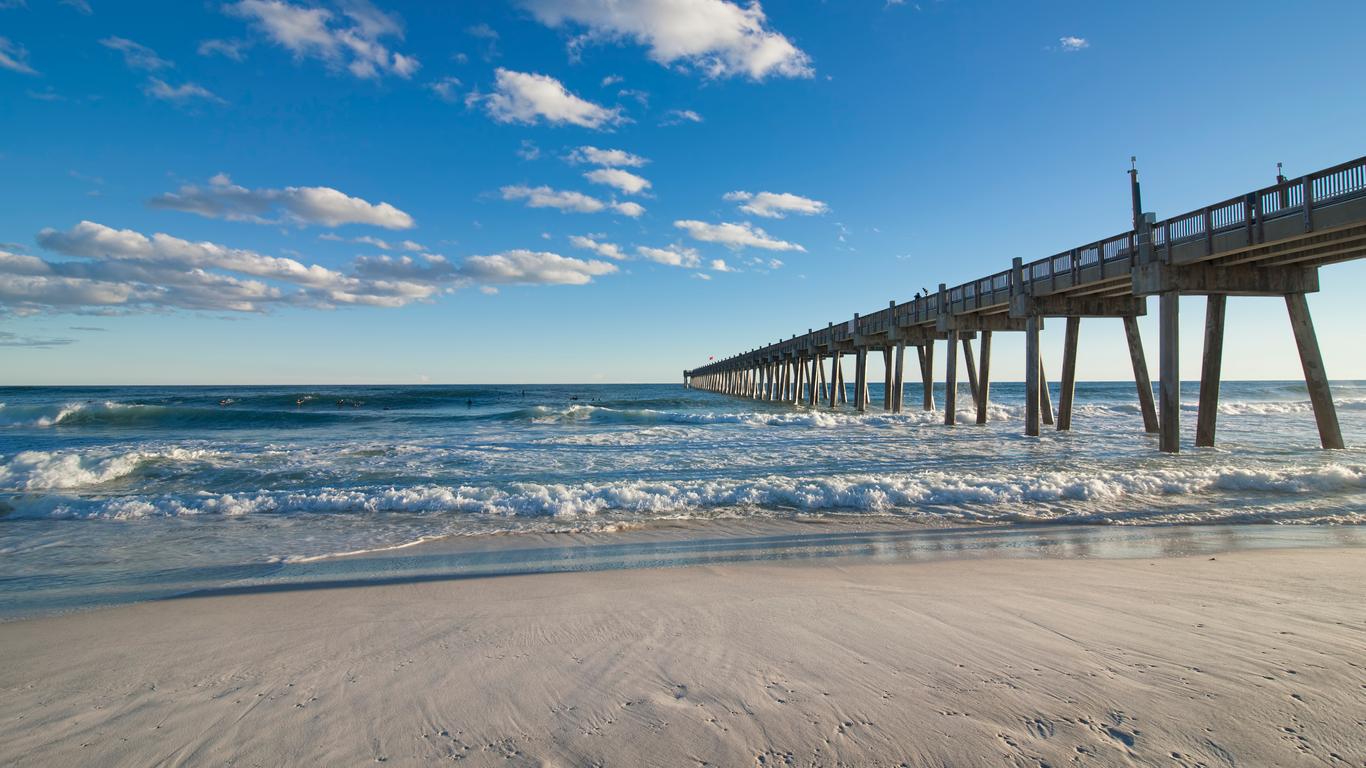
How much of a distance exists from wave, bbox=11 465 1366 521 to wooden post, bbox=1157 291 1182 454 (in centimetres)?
391

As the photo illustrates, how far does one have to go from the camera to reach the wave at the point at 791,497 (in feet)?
31.7

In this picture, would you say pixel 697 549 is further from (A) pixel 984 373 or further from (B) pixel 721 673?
(A) pixel 984 373

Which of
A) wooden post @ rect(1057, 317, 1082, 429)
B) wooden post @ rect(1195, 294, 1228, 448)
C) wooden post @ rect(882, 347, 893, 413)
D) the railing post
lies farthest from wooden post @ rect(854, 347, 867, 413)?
the railing post

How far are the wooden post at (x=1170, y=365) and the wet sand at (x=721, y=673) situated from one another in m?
11.4

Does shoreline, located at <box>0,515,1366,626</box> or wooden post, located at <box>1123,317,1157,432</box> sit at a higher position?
wooden post, located at <box>1123,317,1157,432</box>

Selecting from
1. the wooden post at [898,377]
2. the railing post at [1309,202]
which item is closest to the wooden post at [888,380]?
the wooden post at [898,377]

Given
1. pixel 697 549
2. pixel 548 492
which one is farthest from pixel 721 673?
pixel 548 492

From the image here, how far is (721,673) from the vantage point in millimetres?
3467

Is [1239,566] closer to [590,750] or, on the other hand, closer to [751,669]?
[751,669]

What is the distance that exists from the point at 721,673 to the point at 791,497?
682 cm

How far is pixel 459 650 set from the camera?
3.99 metres

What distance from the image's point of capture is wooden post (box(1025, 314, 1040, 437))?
20.5 metres

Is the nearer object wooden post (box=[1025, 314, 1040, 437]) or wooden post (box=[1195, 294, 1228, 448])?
wooden post (box=[1195, 294, 1228, 448])

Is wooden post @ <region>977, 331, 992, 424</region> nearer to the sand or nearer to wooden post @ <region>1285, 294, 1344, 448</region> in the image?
wooden post @ <region>1285, 294, 1344, 448</region>
